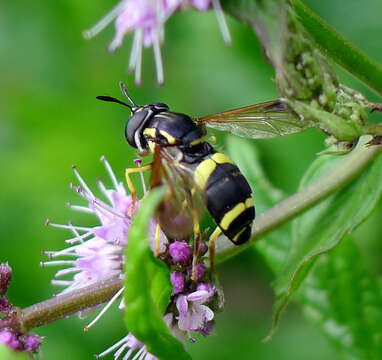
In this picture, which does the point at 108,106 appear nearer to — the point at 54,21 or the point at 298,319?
the point at 54,21

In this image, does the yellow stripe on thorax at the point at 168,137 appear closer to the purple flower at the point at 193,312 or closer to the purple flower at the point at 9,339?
the purple flower at the point at 193,312

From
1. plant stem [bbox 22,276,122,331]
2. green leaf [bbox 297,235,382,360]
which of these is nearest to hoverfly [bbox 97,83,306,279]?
plant stem [bbox 22,276,122,331]

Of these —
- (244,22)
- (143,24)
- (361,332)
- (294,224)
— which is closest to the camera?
(244,22)

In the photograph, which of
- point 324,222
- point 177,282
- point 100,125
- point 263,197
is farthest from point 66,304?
point 100,125

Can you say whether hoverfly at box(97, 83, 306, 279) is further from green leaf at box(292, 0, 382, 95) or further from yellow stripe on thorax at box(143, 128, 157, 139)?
green leaf at box(292, 0, 382, 95)

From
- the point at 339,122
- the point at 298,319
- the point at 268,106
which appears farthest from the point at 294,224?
the point at 298,319

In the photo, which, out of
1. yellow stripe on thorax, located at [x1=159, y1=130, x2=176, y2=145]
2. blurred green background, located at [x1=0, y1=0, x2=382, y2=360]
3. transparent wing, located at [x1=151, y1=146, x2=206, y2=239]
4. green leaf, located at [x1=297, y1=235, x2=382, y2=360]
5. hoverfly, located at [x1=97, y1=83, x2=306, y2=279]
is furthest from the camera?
blurred green background, located at [x1=0, y1=0, x2=382, y2=360]

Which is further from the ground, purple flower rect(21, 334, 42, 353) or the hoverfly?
the hoverfly
